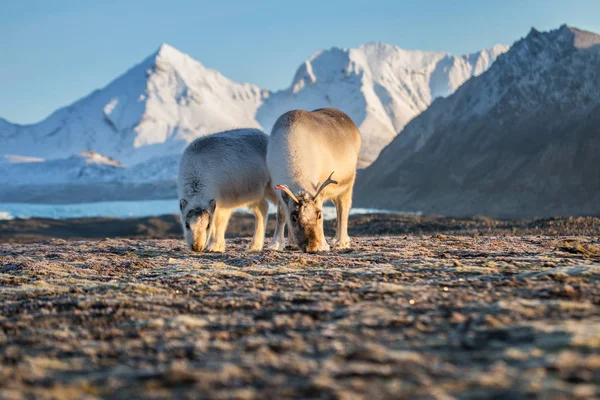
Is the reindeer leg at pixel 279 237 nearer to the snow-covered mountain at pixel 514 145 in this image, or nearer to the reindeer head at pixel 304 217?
the reindeer head at pixel 304 217

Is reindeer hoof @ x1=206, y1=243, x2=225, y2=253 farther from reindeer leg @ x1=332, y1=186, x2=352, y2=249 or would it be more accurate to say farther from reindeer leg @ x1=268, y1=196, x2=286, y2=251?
reindeer leg @ x1=332, y1=186, x2=352, y2=249

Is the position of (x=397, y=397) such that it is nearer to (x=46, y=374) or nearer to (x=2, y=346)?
(x=46, y=374)

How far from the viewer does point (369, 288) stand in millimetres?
8445

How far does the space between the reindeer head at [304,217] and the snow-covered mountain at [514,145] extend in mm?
103901

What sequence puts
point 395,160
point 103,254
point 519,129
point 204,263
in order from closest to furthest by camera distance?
point 204,263
point 103,254
point 519,129
point 395,160

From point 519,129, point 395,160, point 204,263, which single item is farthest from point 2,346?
point 395,160

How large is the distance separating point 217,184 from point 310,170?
10.2ft

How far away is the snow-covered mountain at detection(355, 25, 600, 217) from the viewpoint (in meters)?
120

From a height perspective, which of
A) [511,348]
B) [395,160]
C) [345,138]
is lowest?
[511,348]

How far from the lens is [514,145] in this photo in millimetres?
140625

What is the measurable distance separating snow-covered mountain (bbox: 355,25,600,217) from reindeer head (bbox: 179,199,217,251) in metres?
104

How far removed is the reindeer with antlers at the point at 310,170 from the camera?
1376 centimetres

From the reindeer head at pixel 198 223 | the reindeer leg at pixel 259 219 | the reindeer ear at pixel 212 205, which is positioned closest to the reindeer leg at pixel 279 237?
the reindeer leg at pixel 259 219

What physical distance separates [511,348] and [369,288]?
3.53 meters
